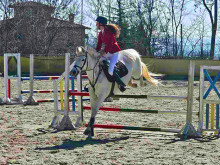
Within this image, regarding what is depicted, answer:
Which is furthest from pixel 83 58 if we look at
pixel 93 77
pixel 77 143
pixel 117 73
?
pixel 77 143

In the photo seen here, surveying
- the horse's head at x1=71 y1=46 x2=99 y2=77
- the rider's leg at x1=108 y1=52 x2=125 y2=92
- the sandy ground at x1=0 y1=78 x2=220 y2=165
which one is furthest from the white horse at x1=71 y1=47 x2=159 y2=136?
the sandy ground at x1=0 y1=78 x2=220 y2=165

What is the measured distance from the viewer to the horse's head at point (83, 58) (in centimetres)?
634

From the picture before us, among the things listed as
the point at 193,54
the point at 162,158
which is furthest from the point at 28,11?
the point at 162,158

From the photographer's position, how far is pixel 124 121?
27.2ft

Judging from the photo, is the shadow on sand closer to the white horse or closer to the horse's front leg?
the horse's front leg

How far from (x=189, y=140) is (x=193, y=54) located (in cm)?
2164

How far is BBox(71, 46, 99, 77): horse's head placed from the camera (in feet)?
20.8

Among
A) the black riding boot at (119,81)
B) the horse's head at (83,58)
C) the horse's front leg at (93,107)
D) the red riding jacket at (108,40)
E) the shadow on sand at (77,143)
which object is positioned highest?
the red riding jacket at (108,40)

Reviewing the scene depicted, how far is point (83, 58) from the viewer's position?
254 inches

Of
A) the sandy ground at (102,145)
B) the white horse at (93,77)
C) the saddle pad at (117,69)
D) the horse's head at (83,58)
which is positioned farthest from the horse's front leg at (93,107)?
the horse's head at (83,58)

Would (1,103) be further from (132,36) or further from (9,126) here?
(132,36)

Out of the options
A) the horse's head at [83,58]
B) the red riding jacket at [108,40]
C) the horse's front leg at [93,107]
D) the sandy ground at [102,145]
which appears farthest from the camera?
the red riding jacket at [108,40]

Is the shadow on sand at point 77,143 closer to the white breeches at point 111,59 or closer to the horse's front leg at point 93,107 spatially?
the horse's front leg at point 93,107

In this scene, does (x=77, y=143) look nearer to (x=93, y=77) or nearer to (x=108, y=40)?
(x=93, y=77)
